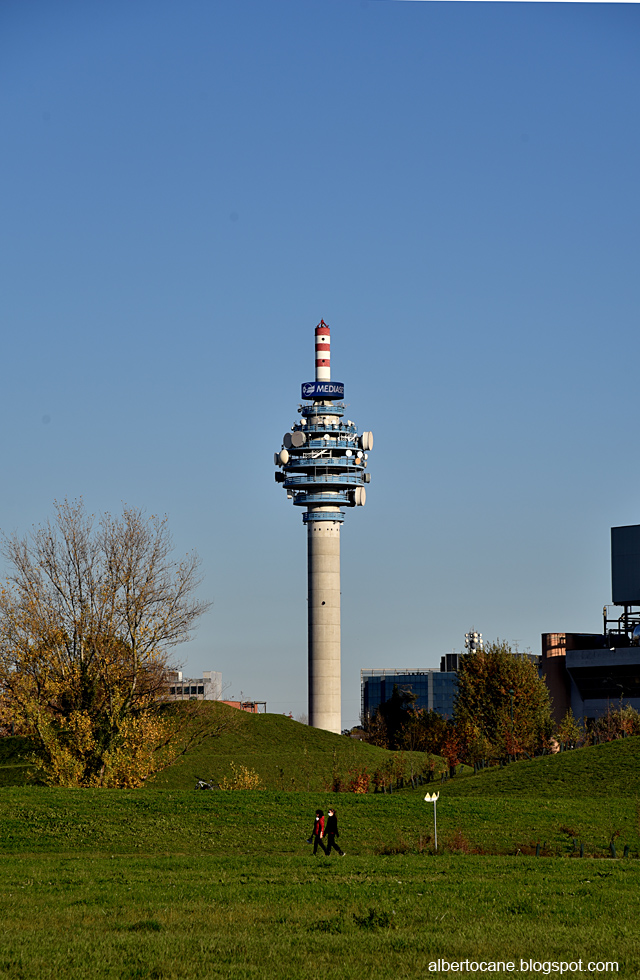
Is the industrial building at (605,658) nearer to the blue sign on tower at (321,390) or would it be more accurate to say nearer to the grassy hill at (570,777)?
the blue sign on tower at (321,390)

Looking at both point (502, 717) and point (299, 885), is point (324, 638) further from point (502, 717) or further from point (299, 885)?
point (299, 885)

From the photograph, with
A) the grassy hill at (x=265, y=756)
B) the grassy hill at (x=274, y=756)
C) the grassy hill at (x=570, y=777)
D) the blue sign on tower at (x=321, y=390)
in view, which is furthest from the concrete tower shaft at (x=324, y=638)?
the grassy hill at (x=570, y=777)

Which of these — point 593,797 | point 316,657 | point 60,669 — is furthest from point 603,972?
point 316,657

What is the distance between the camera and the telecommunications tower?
122375mm

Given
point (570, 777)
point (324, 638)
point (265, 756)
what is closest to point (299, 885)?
point (570, 777)

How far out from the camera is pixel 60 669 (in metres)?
49.8

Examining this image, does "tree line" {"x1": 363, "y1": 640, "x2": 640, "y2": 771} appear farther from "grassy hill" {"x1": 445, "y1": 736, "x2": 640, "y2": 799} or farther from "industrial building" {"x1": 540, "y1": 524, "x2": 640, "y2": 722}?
"industrial building" {"x1": 540, "y1": 524, "x2": 640, "y2": 722}

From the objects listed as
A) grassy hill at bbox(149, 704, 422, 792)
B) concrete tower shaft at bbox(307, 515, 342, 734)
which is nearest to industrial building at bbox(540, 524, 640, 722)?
concrete tower shaft at bbox(307, 515, 342, 734)

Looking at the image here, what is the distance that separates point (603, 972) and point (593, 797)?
3475 cm

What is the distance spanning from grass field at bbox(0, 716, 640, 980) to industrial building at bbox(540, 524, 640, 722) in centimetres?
7781

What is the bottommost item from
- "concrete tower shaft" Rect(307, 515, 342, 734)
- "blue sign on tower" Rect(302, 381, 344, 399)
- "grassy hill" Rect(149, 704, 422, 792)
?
"grassy hill" Rect(149, 704, 422, 792)

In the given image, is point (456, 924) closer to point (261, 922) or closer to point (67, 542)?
point (261, 922)

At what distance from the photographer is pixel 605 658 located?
125 metres

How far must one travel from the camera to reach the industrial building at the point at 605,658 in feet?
408
